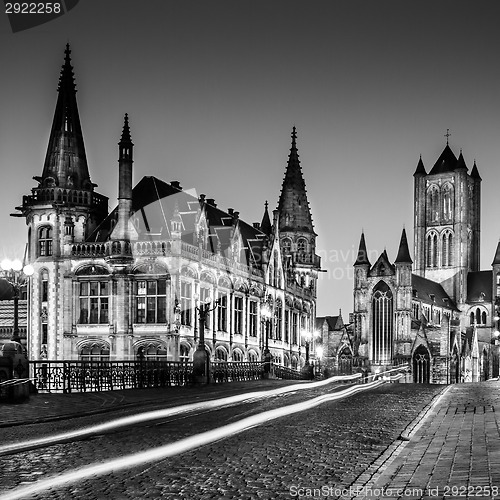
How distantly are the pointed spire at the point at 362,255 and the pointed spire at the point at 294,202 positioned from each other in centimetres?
4032

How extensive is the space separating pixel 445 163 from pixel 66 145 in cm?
10743

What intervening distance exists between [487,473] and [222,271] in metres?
50.9

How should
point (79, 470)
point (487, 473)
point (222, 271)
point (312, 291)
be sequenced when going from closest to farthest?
point (487, 473)
point (79, 470)
point (222, 271)
point (312, 291)

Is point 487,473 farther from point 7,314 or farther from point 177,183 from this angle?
point 7,314

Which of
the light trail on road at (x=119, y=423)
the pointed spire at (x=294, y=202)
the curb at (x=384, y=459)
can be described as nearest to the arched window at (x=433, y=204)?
the pointed spire at (x=294, y=202)

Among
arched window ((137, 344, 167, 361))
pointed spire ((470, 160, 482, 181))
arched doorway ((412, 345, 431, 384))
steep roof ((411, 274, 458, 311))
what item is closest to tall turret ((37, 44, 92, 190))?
arched window ((137, 344, 167, 361))

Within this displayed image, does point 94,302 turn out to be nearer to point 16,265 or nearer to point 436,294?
point 16,265

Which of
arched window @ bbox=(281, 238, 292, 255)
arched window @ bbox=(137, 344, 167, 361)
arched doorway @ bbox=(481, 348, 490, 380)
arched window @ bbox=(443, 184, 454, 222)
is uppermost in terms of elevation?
arched window @ bbox=(443, 184, 454, 222)

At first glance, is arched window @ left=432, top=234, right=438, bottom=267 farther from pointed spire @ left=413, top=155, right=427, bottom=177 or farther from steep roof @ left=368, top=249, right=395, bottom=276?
steep roof @ left=368, top=249, right=395, bottom=276

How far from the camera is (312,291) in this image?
84.2 m

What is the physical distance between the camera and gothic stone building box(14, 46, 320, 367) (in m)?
53.6

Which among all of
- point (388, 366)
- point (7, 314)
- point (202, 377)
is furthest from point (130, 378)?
point (388, 366)

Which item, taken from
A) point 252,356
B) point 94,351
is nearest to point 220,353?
point 252,356

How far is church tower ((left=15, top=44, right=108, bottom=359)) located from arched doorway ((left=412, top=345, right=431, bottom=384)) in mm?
72977
